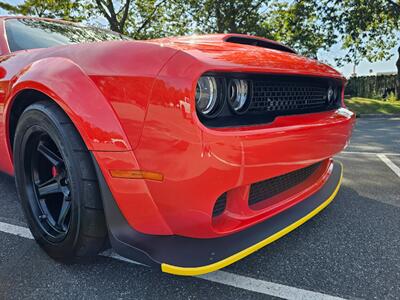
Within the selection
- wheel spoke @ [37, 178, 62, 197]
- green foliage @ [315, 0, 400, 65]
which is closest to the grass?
green foliage @ [315, 0, 400, 65]

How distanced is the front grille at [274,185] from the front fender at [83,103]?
69 cm

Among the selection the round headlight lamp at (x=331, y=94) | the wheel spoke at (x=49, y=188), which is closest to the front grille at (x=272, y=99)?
the round headlight lamp at (x=331, y=94)

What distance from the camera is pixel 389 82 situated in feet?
66.4

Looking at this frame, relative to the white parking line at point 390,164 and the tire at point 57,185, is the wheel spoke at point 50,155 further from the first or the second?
the white parking line at point 390,164

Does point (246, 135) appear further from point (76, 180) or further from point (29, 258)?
point (29, 258)

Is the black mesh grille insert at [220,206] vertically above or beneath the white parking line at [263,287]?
A: above

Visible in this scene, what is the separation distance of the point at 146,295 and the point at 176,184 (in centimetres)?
58

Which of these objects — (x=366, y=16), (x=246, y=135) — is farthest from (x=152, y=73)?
(x=366, y=16)

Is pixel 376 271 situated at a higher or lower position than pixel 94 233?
lower

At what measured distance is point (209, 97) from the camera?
4.38 feet

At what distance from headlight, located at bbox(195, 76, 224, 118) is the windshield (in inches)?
61.1

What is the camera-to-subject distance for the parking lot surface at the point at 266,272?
1435 mm

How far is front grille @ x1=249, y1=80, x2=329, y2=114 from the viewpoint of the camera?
1538 mm

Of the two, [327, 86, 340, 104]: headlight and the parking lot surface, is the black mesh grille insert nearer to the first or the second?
the parking lot surface
